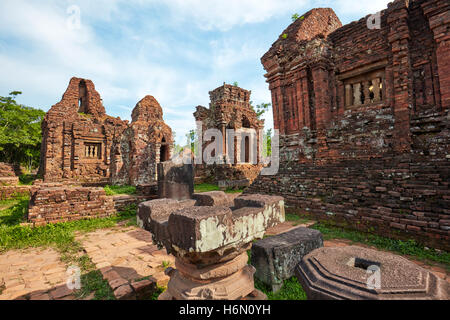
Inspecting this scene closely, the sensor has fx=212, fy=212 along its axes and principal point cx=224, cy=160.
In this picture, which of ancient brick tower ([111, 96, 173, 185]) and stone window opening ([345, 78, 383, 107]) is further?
ancient brick tower ([111, 96, 173, 185])

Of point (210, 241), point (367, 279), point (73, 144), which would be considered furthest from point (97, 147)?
point (367, 279)

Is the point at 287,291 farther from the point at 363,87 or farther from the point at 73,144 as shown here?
the point at 73,144

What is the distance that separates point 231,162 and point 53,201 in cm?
1035

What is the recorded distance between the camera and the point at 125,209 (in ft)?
24.5

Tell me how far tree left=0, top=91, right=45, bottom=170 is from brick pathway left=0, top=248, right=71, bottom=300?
1871 cm

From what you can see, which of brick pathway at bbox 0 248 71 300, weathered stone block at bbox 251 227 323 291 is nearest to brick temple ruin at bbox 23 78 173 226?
brick pathway at bbox 0 248 71 300

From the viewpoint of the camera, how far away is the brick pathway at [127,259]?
8.79 ft

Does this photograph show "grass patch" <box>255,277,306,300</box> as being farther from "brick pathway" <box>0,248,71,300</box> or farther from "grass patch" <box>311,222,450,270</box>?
"brick pathway" <box>0,248,71,300</box>

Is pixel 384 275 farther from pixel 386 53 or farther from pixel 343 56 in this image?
pixel 343 56

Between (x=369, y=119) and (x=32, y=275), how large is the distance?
8.72 meters

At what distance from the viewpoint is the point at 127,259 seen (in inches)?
153

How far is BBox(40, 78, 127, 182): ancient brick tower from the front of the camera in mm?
13023

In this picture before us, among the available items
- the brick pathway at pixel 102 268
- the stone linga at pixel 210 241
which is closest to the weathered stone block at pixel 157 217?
the stone linga at pixel 210 241
